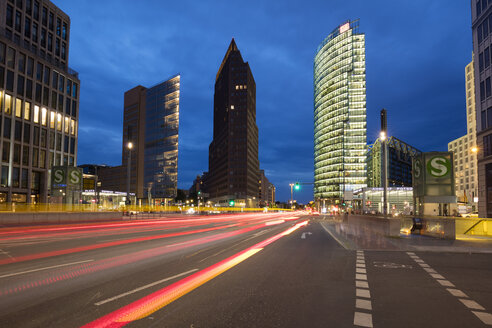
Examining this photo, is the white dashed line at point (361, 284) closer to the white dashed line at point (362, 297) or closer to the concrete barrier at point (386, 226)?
the white dashed line at point (362, 297)

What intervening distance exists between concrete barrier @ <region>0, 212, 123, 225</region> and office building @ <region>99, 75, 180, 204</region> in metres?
127

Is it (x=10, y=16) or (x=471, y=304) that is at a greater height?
(x=10, y=16)

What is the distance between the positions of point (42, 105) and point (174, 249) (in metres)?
57.8

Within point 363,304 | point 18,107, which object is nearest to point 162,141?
point 18,107

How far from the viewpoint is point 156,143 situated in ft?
564

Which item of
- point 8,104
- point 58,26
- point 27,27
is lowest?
point 8,104

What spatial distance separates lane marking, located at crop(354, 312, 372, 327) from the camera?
5324 mm

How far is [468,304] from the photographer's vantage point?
6.66 meters

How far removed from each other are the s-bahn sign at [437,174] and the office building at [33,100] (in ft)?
180

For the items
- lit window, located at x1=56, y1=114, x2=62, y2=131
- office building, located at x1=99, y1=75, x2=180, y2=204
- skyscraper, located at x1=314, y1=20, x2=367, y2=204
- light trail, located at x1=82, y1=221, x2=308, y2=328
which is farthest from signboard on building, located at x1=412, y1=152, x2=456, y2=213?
office building, located at x1=99, y1=75, x2=180, y2=204

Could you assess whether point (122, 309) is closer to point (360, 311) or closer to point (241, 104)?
point (360, 311)

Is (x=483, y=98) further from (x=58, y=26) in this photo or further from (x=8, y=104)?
(x=58, y=26)

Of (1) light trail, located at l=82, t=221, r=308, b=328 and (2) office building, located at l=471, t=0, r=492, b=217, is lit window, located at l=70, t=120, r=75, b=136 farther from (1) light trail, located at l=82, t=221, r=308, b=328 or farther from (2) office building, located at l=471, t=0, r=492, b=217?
(1) light trail, located at l=82, t=221, r=308, b=328

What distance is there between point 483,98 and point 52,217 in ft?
159
